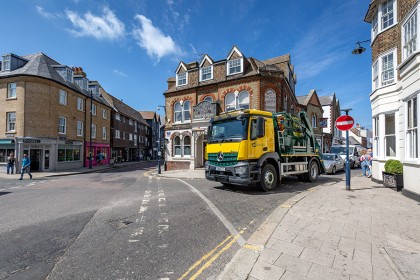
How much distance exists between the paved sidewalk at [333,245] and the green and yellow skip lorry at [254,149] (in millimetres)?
2446

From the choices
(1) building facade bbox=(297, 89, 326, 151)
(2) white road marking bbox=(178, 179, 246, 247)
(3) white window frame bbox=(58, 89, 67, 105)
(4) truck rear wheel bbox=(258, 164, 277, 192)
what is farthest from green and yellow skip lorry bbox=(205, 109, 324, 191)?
(1) building facade bbox=(297, 89, 326, 151)

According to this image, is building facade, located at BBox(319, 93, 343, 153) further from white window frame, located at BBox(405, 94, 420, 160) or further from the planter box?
white window frame, located at BBox(405, 94, 420, 160)

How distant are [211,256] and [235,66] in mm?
18332

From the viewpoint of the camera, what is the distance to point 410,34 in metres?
7.88

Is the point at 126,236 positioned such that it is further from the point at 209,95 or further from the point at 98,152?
the point at 98,152

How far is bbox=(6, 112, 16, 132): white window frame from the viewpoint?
64.3 ft

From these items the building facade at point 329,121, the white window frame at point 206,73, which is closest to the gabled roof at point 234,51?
the white window frame at point 206,73

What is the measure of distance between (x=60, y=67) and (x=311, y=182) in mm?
27553

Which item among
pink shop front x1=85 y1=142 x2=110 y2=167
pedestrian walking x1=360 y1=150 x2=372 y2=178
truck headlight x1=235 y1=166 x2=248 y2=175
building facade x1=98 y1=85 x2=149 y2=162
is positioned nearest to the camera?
truck headlight x1=235 y1=166 x2=248 y2=175

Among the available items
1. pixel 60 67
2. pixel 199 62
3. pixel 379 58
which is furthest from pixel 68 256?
pixel 60 67

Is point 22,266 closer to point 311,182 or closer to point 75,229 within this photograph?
point 75,229

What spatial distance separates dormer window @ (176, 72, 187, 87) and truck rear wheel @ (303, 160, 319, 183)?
600 inches

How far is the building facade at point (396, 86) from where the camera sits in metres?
7.16

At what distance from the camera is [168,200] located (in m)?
7.34
